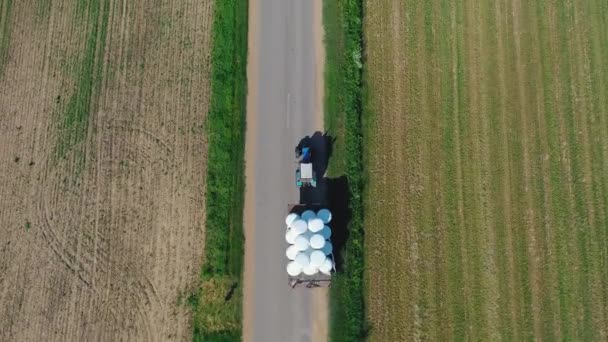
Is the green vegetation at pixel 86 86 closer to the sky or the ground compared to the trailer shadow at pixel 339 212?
closer to the sky

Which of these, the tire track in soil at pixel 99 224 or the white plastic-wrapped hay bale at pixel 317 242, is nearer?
the white plastic-wrapped hay bale at pixel 317 242

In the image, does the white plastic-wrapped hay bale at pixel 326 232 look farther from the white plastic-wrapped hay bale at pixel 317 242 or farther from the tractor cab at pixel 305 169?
the tractor cab at pixel 305 169

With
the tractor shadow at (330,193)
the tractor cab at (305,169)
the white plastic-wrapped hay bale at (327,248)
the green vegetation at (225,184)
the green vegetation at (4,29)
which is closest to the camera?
the white plastic-wrapped hay bale at (327,248)

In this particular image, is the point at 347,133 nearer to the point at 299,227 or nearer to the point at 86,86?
the point at 299,227

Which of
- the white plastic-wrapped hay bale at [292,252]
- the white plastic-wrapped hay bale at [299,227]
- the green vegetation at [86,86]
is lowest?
the white plastic-wrapped hay bale at [292,252]

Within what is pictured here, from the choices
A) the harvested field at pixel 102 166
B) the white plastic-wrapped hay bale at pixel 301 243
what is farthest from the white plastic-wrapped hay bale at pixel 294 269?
the harvested field at pixel 102 166
